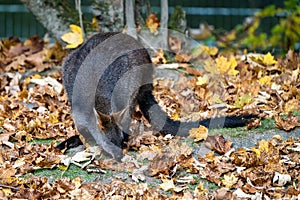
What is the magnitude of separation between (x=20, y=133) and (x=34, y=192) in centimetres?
121

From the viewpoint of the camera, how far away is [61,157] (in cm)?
558

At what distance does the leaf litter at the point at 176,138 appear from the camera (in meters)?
5.12

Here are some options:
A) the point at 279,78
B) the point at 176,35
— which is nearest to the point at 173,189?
the point at 279,78

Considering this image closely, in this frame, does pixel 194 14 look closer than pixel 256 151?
No

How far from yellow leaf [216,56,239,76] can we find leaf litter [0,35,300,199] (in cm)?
1

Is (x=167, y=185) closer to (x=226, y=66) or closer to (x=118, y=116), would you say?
(x=118, y=116)

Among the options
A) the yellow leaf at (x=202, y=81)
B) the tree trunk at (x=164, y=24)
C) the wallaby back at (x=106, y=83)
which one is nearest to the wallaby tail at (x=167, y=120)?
the wallaby back at (x=106, y=83)

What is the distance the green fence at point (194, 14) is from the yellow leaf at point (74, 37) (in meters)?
3.07

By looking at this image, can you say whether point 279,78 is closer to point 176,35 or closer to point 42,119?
point 176,35

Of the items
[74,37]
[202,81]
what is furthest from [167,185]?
[74,37]

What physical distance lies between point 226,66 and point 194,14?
11.2 feet

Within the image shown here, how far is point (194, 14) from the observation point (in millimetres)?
10742

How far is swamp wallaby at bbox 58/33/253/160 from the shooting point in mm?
5688

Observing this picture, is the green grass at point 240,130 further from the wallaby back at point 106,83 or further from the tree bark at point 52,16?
the tree bark at point 52,16
